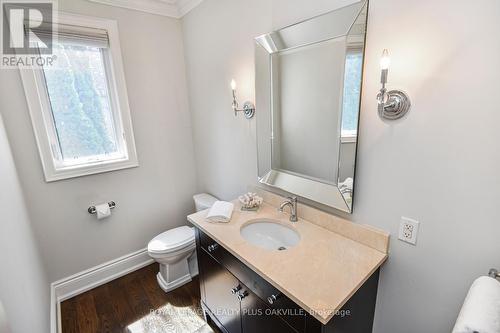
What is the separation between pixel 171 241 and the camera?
2008 mm

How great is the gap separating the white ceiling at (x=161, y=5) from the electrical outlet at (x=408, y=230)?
214 centimetres

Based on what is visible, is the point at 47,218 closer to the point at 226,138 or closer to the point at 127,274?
the point at 127,274

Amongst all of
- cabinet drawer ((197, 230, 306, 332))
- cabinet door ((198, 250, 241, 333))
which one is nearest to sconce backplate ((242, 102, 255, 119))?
cabinet drawer ((197, 230, 306, 332))

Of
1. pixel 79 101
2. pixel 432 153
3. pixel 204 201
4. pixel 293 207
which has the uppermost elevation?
pixel 79 101

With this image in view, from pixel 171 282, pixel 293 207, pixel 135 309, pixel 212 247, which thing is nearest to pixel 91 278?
pixel 135 309

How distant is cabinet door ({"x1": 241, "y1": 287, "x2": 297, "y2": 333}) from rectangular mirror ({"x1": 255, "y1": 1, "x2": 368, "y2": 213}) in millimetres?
631

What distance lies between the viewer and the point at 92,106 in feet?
6.60

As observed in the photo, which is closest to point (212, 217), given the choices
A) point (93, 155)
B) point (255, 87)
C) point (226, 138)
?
point (226, 138)

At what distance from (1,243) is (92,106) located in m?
1.43

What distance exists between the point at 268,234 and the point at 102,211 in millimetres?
1489

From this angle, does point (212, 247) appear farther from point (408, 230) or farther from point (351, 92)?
point (351, 92)

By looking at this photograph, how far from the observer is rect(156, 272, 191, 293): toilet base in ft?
6.83

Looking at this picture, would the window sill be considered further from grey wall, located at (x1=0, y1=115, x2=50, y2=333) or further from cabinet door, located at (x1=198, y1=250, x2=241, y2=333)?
cabinet door, located at (x1=198, y1=250, x2=241, y2=333)

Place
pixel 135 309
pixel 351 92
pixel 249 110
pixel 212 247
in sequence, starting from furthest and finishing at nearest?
pixel 135 309, pixel 249 110, pixel 212 247, pixel 351 92
